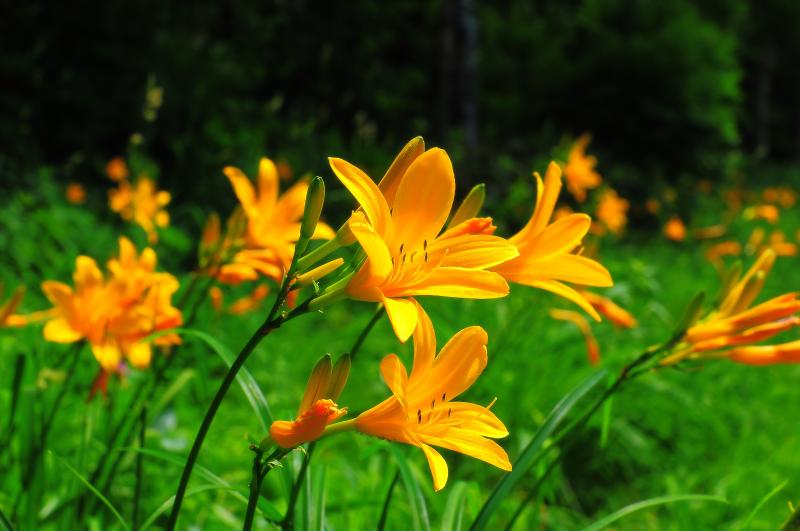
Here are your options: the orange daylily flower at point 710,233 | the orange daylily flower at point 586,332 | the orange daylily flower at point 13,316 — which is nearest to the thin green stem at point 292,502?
the orange daylily flower at point 13,316

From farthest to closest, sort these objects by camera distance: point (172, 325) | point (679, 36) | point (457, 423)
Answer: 1. point (679, 36)
2. point (172, 325)
3. point (457, 423)

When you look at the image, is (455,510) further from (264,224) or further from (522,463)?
(264,224)

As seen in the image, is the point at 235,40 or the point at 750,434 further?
the point at 235,40

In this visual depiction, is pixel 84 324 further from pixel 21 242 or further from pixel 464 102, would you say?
pixel 464 102

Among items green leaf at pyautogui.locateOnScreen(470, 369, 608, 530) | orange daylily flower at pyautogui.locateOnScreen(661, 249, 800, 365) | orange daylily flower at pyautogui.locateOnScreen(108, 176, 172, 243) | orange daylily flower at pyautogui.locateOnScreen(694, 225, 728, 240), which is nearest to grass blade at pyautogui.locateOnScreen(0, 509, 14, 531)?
green leaf at pyautogui.locateOnScreen(470, 369, 608, 530)

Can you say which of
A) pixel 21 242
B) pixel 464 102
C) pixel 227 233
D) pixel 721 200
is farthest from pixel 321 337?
pixel 721 200

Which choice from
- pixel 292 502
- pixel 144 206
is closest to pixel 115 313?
pixel 292 502

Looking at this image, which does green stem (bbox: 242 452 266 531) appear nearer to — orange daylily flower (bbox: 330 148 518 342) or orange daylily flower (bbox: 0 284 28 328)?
orange daylily flower (bbox: 330 148 518 342)
